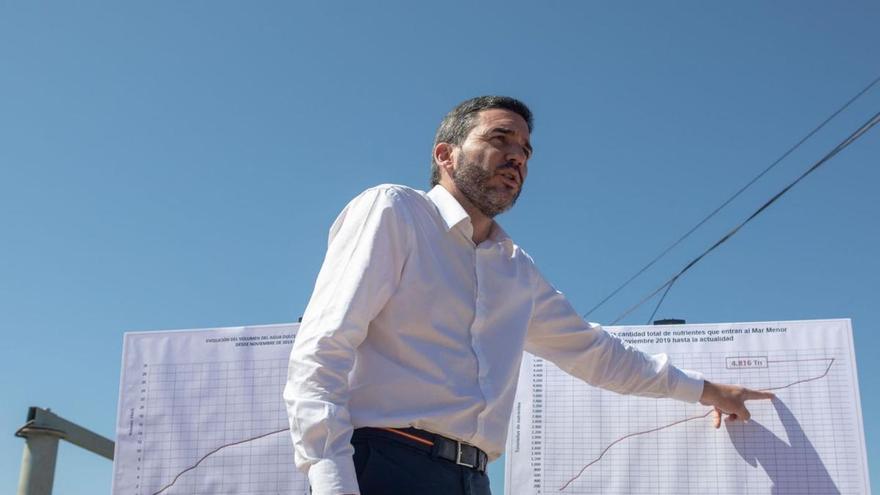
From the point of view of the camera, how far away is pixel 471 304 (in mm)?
2471

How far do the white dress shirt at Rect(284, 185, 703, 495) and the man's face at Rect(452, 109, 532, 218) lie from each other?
9 cm

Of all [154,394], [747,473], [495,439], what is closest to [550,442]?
[747,473]

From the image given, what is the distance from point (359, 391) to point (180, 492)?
1422 millimetres

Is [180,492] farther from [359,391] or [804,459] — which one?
[804,459]

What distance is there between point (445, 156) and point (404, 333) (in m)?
0.67

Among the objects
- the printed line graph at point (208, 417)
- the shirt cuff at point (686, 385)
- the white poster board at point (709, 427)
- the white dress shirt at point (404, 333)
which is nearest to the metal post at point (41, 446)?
the printed line graph at point (208, 417)

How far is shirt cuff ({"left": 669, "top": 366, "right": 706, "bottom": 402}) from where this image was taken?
301 centimetres

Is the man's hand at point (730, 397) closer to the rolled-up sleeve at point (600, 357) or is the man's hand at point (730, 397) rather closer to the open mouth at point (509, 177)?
the rolled-up sleeve at point (600, 357)

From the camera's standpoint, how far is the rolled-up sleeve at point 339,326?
6.64 ft

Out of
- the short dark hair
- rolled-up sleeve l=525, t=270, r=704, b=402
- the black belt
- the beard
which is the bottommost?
the black belt

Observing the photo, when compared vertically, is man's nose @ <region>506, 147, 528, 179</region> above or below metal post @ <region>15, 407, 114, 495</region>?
above

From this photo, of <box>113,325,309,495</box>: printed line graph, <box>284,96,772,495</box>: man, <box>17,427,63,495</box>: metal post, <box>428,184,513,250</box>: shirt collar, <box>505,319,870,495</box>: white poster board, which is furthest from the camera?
<box>17,427,63,495</box>: metal post

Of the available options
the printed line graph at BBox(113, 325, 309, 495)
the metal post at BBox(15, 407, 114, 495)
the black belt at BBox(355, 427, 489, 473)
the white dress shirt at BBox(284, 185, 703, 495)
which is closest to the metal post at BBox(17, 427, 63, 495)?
the metal post at BBox(15, 407, 114, 495)

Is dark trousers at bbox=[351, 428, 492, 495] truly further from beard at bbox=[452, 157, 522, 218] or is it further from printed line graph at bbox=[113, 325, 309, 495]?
printed line graph at bbox=[113, 325, 309, 495]
